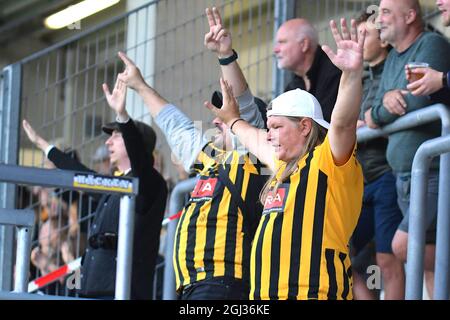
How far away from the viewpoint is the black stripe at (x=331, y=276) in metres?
5.05

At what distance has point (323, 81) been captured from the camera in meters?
6.85

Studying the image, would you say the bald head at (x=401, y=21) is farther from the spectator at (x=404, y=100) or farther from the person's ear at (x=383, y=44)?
the person's ear at (x=383, y=44)

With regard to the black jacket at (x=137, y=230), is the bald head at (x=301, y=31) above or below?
above

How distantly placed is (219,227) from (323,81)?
1.36m

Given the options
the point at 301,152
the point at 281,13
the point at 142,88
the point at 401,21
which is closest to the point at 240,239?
the point at 301,152

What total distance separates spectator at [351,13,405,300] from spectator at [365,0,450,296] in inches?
8.2

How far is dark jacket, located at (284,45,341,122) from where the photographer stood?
6.70 meters

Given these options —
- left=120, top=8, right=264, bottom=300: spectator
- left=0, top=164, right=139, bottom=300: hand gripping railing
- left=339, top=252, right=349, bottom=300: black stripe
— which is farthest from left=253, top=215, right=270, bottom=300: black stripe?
left=0, top=164, right=139, bottom=300: hand gripping railing

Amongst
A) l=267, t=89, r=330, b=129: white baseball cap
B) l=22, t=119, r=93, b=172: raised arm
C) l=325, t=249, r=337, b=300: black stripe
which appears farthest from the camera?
l=22, t=119, r=93, b=172: raised arm

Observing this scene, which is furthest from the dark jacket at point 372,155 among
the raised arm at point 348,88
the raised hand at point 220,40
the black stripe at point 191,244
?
the raised arm at point 348,88

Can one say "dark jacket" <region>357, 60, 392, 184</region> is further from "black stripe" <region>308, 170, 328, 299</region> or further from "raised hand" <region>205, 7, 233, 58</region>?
"black stripe" <region>308, 170, 328, 299</region>

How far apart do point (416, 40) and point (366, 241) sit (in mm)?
1193

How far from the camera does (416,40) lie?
6.84 m
